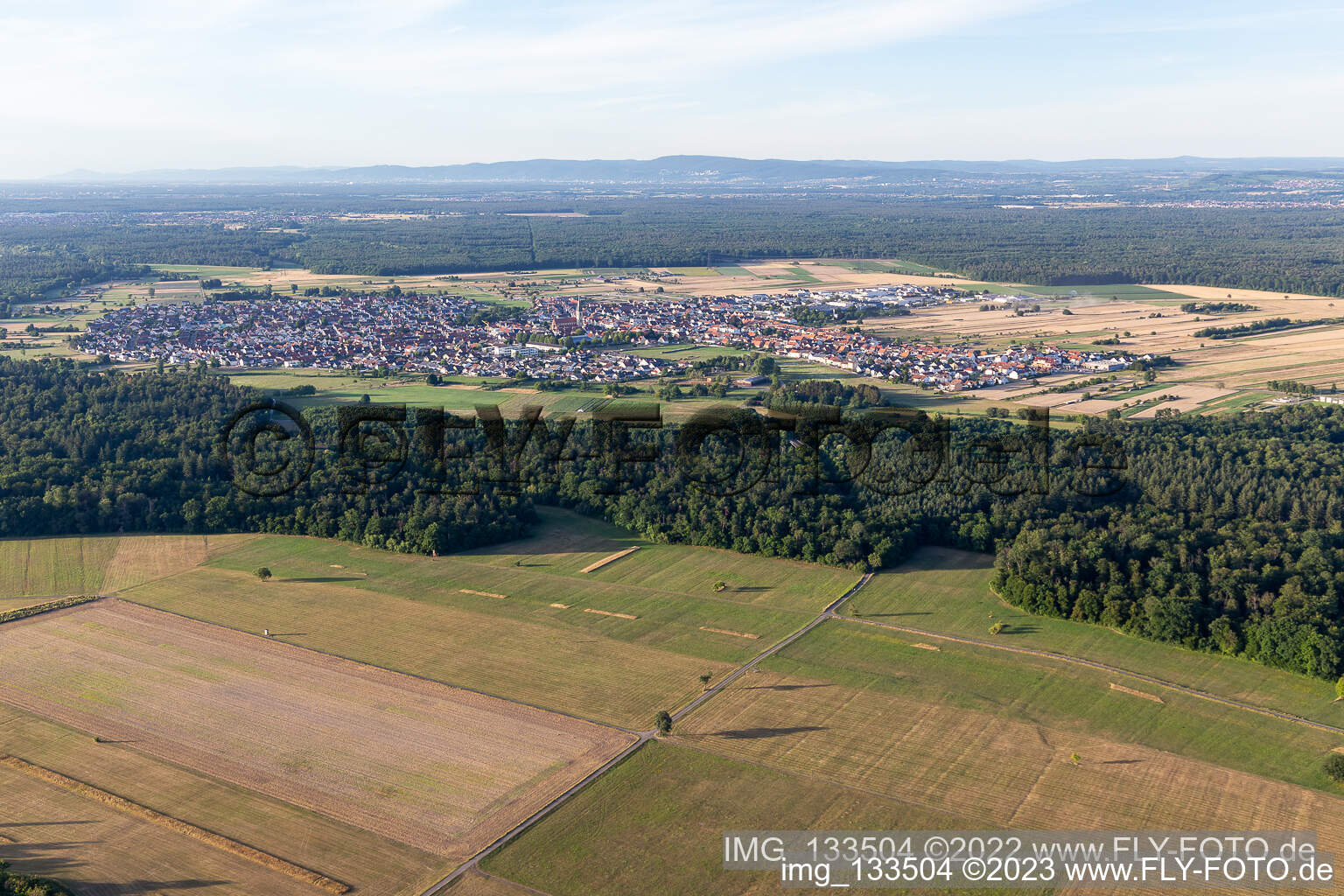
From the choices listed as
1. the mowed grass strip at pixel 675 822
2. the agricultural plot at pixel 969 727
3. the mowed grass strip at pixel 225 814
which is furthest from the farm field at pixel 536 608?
the mowed grass strip at pixel 225 814

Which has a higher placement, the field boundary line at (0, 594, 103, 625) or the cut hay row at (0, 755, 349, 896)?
the field boundary line at (0, 594, 103, 625)

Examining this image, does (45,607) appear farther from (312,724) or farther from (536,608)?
(536,608)

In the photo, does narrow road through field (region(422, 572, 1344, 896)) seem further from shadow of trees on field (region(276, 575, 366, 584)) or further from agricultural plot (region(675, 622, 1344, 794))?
shadow of trees on field (region(276, 575, 366, 584))

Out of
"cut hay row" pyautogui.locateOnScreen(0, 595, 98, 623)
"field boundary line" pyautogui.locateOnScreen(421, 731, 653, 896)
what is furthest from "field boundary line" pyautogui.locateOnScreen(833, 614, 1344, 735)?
"cut hay row" pyautogui.locateOnScreen(0, 595, 98, 623)

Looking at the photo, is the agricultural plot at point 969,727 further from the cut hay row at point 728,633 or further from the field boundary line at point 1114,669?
the cut hay row at point 728,633

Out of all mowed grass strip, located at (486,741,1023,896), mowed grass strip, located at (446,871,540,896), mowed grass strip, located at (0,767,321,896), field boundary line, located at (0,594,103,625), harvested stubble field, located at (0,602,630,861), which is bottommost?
mowed grass strip, located at (446,871,540,896)

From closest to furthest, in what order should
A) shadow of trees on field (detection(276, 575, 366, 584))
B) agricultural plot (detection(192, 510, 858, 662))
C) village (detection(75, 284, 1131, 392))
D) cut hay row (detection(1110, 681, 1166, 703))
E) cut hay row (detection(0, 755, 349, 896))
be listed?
cut hay row (detection(0, 755, 349, 896)) < cut hay row (detection(1110, 681, 1166, 703)) < agricultural plot (detection(192, 510, 858, 662)) < shadow of trees on field (detection(276, 575, 366, 584)) < village (detection(75, 284, 1131, 392))
